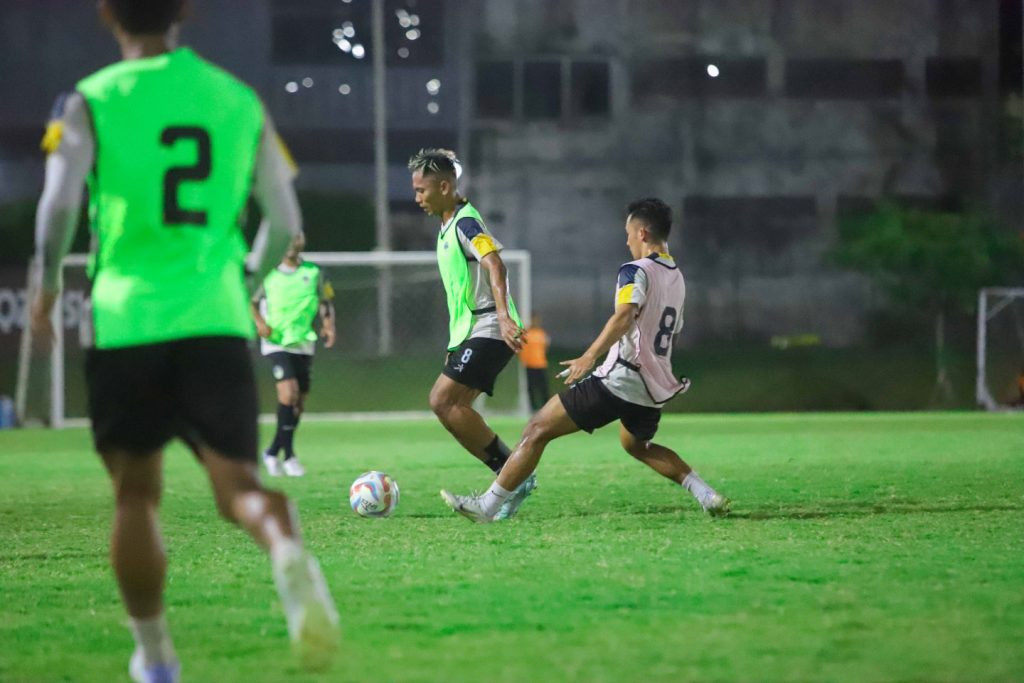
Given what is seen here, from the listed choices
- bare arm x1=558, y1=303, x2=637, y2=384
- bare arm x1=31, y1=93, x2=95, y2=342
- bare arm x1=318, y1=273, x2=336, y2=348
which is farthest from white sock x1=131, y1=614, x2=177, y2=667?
bare arm x1=318, y1=273, x2=336, y2=348

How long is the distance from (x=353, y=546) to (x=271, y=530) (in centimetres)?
392

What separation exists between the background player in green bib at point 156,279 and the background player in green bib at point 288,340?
890cm

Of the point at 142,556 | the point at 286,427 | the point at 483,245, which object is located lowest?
the point at 286,427

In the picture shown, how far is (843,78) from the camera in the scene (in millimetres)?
36062

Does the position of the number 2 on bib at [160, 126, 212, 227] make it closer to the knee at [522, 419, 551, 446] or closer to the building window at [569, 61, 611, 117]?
the knee at [522, 419, 551, 446]

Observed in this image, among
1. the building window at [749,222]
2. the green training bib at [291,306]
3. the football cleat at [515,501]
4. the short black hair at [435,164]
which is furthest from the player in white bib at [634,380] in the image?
the building window at [749,222]

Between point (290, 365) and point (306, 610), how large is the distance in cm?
968

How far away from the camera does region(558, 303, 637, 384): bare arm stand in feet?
26.6

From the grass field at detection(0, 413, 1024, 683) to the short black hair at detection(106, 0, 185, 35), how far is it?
1900 mm

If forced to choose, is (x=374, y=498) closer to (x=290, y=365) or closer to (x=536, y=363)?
(x=290, y=365)

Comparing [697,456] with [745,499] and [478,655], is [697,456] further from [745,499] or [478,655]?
[478,655]

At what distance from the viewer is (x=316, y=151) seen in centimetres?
3606

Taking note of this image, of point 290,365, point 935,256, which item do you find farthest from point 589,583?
point 935,256

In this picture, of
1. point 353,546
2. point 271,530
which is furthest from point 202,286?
point 353,546
